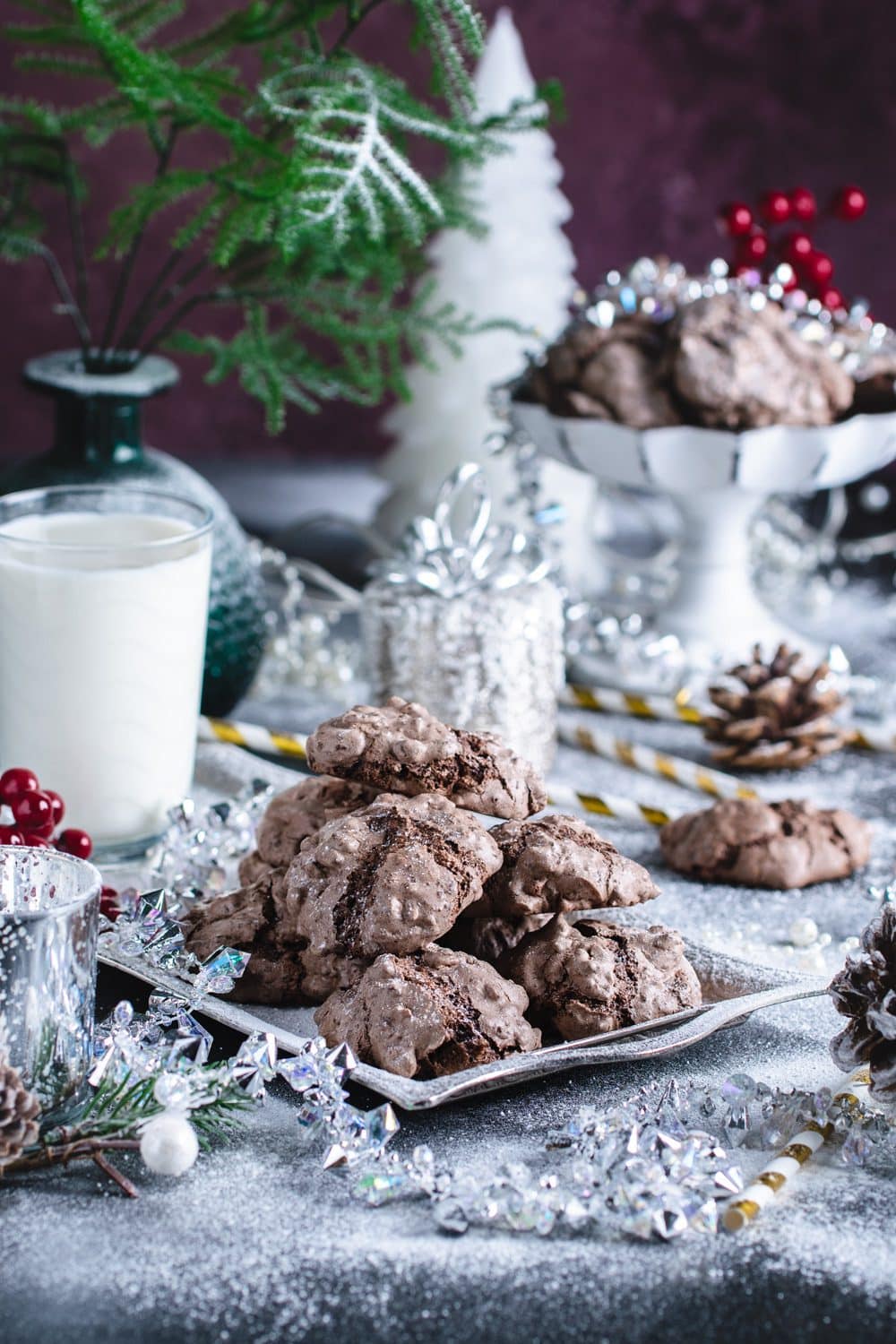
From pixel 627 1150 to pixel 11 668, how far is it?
23.1 inches

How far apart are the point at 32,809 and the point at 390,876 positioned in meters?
0.32

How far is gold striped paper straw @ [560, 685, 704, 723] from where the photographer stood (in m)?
1.53

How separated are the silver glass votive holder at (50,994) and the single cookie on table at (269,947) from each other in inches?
4.8

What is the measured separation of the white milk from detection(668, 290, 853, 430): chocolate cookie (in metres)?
0.51

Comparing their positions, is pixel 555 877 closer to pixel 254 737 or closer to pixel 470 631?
pixel 470 631

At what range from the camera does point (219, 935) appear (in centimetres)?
95

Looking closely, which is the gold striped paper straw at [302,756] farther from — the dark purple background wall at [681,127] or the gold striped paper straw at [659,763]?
the dark purple background wall at [681,127]

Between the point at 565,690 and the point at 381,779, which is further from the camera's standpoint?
the point at 565,690

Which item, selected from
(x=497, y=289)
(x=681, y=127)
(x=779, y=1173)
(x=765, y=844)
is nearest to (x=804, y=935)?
(x=765, y=844)

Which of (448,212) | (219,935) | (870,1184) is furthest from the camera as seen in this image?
(448,212)

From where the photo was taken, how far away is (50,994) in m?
0.79

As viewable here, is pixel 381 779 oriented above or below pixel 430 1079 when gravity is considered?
above

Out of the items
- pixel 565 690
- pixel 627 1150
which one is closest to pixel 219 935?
pixel 627 1150

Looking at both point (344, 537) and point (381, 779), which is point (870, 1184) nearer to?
point (381, 779)
